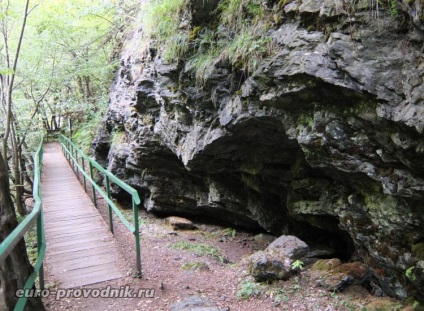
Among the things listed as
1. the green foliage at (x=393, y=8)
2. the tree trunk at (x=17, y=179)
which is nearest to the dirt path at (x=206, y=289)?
the green foliage at (x=393, y=8)

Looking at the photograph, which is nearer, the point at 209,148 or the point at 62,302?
the point at 62,302

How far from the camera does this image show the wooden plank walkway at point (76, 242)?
15.1ft

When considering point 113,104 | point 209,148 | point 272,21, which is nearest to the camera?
point 272,21

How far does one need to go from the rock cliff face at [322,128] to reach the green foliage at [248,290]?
5.67 ft

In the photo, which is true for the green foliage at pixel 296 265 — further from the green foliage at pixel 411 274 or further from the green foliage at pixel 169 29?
the green foliage at pixel 169 29

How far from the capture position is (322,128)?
412 cm

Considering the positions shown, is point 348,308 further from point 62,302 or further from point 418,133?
point 62,302

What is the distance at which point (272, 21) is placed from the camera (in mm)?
4500

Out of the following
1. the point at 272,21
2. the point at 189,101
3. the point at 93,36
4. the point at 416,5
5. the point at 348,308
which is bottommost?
the point at 348,308

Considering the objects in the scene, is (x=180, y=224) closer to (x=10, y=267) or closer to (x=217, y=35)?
(x=217, y=35)

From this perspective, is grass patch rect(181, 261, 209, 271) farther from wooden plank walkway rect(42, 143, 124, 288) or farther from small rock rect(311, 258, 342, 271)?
small rock rect(311, 258, 342, 271)

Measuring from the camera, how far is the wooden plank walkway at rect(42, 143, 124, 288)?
4609mm

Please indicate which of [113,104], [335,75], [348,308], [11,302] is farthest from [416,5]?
[113,104]

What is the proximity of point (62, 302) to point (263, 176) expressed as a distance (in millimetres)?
4190
